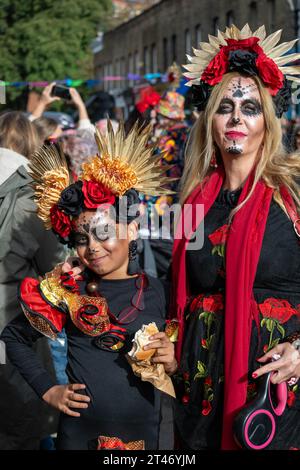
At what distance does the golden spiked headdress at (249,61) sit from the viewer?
2863 millimetres

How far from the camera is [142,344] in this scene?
255 cm

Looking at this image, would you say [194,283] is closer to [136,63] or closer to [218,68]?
[218,68]

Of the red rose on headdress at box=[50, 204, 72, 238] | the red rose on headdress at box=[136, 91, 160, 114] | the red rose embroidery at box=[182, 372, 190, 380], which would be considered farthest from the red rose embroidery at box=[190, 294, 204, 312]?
the red rose on headdress at box=[136, 91, 160, 114]

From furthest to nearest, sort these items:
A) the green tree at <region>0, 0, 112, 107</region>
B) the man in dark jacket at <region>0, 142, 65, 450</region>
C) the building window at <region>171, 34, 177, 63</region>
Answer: the building window at <region>171, 34, 177, 63</region>
the green tree at <region>0, 0, 112, 107</region>
the man in dark jacket at <region>0, 142, 65, 450</region>

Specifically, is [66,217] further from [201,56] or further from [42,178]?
[201,56]

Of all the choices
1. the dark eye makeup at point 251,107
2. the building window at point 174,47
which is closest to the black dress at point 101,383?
the dark eye makeup at point 251,107

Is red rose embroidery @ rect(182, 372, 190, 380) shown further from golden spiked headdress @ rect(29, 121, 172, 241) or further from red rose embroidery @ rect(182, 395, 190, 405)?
golden spiked headdress @ rect(29, 121, 172, 241)

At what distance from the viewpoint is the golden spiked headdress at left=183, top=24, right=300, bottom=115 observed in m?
2.86

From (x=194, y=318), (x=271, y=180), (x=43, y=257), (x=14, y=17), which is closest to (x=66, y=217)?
(x=194, y=318)

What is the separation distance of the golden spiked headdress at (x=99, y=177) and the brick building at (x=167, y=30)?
15.8 m

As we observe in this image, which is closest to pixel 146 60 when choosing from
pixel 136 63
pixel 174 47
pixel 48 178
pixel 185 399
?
pixel 136 63

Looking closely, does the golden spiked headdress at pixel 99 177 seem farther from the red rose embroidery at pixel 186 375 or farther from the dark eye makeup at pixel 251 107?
the red rose embroidery at pixel 186 375

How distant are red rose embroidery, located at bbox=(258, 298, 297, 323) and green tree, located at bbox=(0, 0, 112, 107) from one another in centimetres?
2089

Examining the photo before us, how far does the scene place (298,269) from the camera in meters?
2.65
